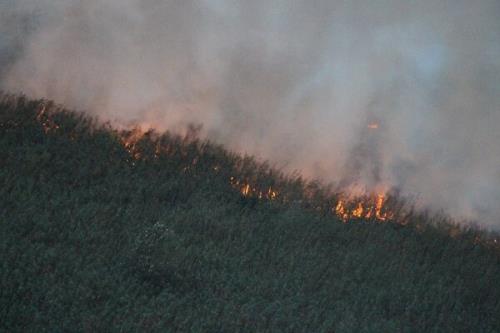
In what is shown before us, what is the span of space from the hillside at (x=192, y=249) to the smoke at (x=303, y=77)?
81 cm

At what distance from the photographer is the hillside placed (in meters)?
3.69

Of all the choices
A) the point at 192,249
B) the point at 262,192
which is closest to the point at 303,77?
the point at 262,192

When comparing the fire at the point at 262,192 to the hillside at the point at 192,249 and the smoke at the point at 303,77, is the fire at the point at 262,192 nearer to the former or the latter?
the hillside at the point at 192,249

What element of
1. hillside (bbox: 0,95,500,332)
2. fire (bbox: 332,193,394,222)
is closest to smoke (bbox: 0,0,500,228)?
fire (bbox: 332,193,394,222)

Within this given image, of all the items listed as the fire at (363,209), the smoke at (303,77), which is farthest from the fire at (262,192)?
the smoke at (303,77)

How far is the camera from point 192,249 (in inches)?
180

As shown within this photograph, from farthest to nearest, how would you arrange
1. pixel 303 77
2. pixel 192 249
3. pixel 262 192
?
1. pixel 303 77
2. pixel 262 192
3. pixel 192 249

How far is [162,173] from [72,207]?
115 cm

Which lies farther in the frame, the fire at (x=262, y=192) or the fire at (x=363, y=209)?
the fire at (x=363, y=209)

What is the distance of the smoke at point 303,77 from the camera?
682 centimetres

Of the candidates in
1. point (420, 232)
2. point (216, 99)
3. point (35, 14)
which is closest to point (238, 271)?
point (420, 232)

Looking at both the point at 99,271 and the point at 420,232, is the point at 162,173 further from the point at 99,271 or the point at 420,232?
the point at 420,232

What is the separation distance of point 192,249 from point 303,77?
3.95 metres

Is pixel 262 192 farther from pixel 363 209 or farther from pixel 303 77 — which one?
pixel 303 77
